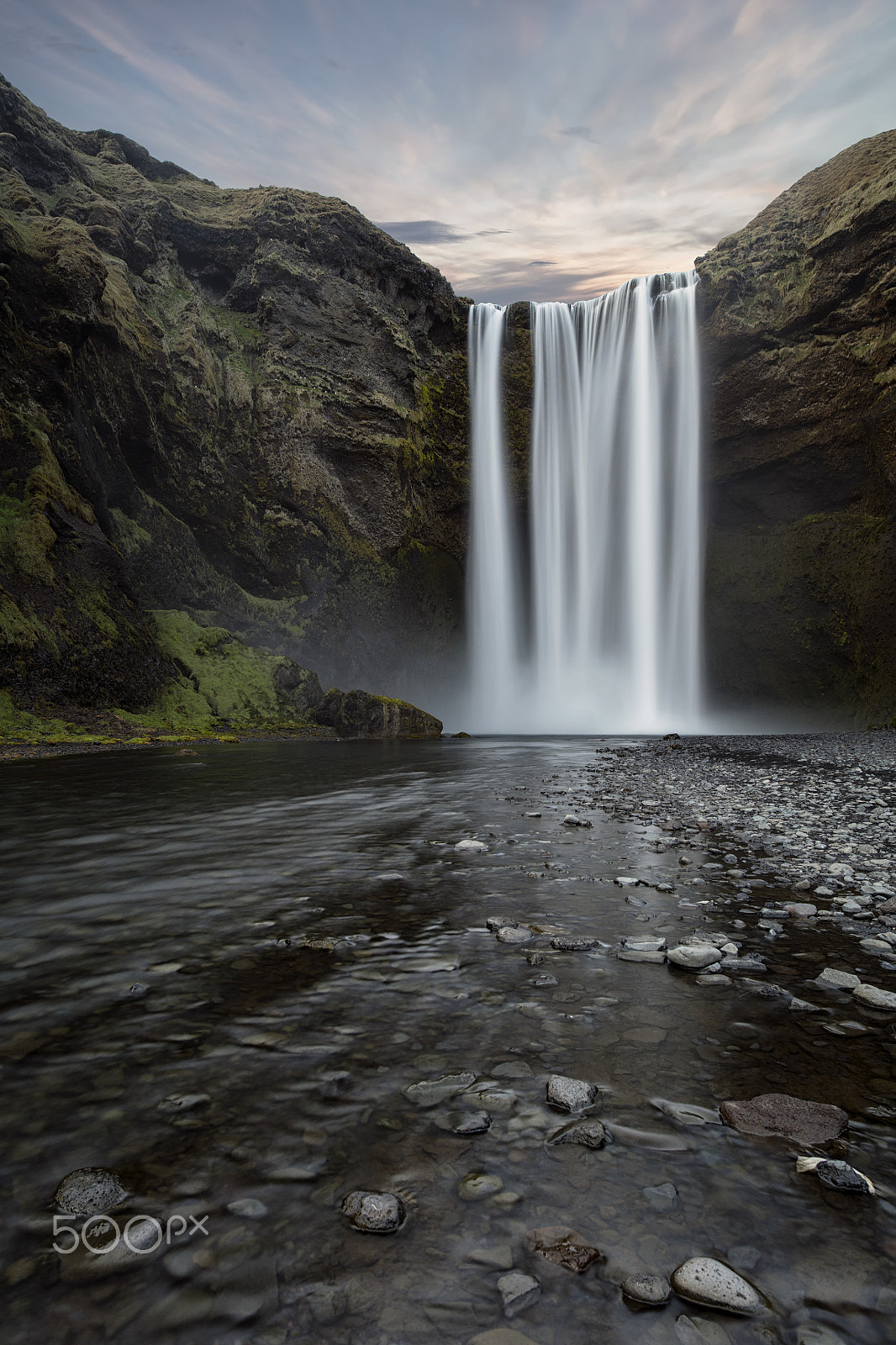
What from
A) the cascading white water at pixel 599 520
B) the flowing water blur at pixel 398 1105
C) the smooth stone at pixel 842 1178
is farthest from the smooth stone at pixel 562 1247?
the cascading white water at pixel 599 520

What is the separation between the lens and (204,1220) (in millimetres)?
2018

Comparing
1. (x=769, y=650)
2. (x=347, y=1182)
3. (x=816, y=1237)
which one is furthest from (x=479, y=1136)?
(x=769, y=650)

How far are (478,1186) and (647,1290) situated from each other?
0.64m

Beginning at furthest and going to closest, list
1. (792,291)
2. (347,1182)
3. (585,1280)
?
(792,291)
(347,1182)
(585,1280)

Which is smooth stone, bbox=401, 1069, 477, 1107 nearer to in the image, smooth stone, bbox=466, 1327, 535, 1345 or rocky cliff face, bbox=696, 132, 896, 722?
smooth stone, bbox=466, 1327, 535, 1345

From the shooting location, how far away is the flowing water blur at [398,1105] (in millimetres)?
1733

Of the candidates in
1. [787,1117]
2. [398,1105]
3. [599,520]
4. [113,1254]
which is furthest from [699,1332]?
[599,520]

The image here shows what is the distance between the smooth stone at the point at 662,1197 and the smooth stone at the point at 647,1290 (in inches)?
12.0

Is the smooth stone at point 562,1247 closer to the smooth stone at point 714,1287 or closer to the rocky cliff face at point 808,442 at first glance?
the smooth stone at point 714,1287

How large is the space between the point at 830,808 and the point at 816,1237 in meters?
9.23

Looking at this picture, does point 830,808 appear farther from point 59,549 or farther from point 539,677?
point 539,677

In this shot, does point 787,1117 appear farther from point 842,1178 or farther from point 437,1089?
point 437,1089

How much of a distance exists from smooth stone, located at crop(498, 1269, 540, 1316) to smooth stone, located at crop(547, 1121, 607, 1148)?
0.66m

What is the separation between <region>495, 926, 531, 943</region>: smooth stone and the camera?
4.59 metres
